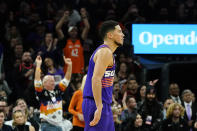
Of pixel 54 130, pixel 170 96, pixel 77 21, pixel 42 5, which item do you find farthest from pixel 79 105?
pixel 42 5

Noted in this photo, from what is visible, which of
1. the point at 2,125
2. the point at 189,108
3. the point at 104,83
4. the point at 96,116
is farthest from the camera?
the point at 189,108

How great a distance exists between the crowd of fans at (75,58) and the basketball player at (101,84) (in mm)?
3743

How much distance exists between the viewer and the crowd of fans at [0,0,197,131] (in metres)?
10.3

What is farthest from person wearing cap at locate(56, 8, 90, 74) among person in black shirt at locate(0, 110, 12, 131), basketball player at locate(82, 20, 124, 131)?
basketball player at locate(82, 20, 124, 131)

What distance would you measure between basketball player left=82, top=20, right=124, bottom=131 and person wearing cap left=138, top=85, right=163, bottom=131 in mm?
5202

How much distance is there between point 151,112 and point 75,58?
10.0ft

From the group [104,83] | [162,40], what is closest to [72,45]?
[162,40]

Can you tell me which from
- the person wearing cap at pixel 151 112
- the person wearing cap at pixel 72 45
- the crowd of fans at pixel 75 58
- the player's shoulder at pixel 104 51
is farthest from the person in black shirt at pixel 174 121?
the player's shoulder at pixel 104 51

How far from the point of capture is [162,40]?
12.0 meters

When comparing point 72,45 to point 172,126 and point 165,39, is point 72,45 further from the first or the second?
point 172,126

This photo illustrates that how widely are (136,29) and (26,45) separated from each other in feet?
10.9

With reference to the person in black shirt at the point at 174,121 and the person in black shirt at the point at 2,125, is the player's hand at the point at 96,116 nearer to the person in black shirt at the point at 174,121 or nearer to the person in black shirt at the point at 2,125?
the person in black shirt at the point at 2,125

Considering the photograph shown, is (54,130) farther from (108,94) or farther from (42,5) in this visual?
(42,5)

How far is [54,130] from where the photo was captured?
839 cm
